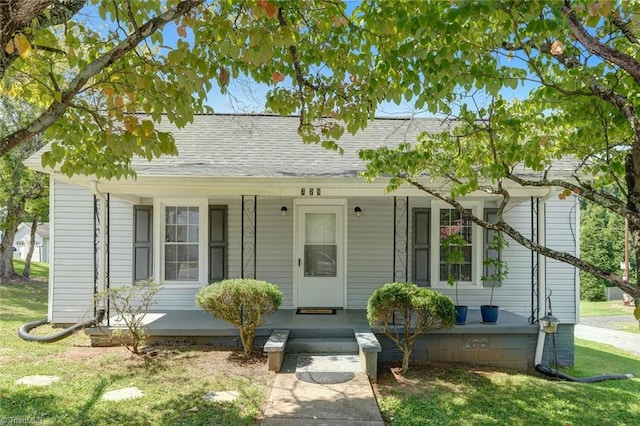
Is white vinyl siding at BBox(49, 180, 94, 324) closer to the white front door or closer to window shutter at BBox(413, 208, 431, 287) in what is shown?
the white front door

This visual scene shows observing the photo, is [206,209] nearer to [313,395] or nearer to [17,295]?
[313,395]

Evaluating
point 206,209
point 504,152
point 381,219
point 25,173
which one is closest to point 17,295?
point 25,173

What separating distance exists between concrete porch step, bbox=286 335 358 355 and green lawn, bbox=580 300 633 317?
14603mm

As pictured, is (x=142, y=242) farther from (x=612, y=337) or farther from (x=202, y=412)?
(x=612, y=337)

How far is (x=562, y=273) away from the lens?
8.45 m

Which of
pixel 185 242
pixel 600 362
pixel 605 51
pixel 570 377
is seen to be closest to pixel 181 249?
pixel 185 242

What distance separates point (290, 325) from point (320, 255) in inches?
81.2

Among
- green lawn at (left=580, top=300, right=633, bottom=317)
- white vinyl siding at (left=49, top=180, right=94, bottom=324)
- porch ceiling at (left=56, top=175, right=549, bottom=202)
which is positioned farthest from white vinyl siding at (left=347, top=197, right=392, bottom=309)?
green lawn at (left=580, top=300, right=633, bottom=317)

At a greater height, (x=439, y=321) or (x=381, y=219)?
(x=381, y=219)

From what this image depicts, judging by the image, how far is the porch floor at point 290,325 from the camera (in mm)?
6621

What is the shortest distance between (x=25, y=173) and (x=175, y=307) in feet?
32.2

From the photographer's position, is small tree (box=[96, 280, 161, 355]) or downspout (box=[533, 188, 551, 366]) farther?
downspout (box=[533, 188, 551, 366])

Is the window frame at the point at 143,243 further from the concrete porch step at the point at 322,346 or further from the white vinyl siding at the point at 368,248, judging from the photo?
the white vinyl siding at the point at 368,248

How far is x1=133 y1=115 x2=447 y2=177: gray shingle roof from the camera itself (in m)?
7.27
